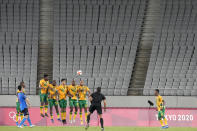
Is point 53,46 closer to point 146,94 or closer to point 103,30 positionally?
point 103,30

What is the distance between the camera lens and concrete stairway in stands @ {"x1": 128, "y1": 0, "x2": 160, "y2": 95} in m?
26.1

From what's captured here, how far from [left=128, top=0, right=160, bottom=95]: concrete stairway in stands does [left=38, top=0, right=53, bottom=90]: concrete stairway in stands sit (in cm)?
495

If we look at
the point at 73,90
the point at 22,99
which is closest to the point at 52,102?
the point at 73,90

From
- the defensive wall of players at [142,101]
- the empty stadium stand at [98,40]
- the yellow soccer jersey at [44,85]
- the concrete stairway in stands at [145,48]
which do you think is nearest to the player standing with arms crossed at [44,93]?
the yellow soccer jersey at [44,85]

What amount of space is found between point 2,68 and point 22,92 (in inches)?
291

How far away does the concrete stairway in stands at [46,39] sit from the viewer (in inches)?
1022

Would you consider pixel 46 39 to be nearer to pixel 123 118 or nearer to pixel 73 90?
pixel 73 90

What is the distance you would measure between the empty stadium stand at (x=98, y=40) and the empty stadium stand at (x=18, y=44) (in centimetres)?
130

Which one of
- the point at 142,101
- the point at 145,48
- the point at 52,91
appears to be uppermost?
the point at 145,48

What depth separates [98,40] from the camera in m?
26.8

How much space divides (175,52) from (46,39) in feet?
25.3

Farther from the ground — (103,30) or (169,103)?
(103,30)

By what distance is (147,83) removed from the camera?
1013 inches

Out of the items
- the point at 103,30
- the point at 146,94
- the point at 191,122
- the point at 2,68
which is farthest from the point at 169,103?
the point at 2,68
